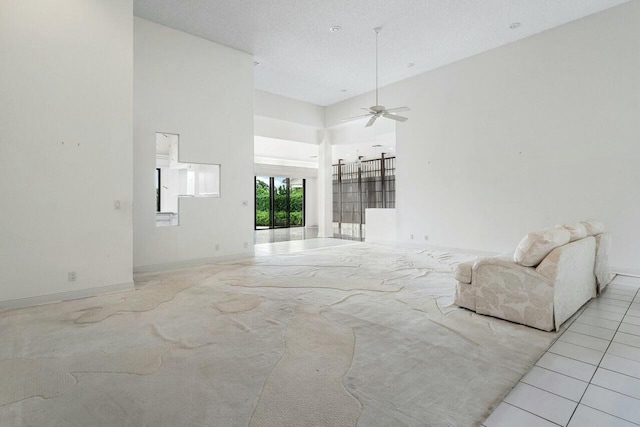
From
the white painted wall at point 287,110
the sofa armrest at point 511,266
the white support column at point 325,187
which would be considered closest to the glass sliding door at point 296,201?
the white support column at point 325,187

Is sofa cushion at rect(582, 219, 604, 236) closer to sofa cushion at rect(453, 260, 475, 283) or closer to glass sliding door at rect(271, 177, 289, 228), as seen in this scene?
sofa cushion at rect(453, 260, 475, 283)

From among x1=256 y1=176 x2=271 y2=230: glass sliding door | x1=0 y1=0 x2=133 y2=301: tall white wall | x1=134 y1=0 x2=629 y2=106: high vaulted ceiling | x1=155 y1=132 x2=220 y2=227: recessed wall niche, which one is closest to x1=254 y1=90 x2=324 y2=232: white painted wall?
x1=256 y1=176 x2=271 y2=230: glass sliding door

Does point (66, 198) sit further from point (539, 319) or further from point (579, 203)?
point (579, 203)

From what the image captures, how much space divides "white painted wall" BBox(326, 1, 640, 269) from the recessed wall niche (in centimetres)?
513

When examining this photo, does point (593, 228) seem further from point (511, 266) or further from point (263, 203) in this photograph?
point (263, 203)

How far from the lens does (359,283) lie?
4742 millimetres

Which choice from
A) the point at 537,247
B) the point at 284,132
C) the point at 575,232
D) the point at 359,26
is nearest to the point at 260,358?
the point at 537,247

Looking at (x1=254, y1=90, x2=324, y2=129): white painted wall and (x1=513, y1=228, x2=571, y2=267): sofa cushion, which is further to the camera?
(x1=254, y1=90, x2=324, y2=129): white painted wall

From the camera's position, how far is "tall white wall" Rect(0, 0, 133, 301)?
12.1 feet

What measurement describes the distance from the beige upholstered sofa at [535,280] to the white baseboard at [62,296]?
4.38 meters

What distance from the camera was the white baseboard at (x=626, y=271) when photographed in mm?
5180

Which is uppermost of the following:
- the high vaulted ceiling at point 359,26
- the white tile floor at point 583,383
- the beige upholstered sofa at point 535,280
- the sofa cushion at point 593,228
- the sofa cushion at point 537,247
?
the high vaulted ceiling at point 359,26

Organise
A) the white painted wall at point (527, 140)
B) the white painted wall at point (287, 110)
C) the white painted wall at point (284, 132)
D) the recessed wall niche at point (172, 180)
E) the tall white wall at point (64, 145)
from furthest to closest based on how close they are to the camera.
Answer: the white painted wall at point (284, 132) → the white painted wall at point (287, 110) → the recessed wall niche at point (172, 180) → the white painted wall at point (527, 140) → the tall white wall at point (64, 145)

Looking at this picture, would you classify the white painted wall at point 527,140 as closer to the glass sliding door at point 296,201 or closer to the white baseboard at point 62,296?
the white baseboard at point 62,296
